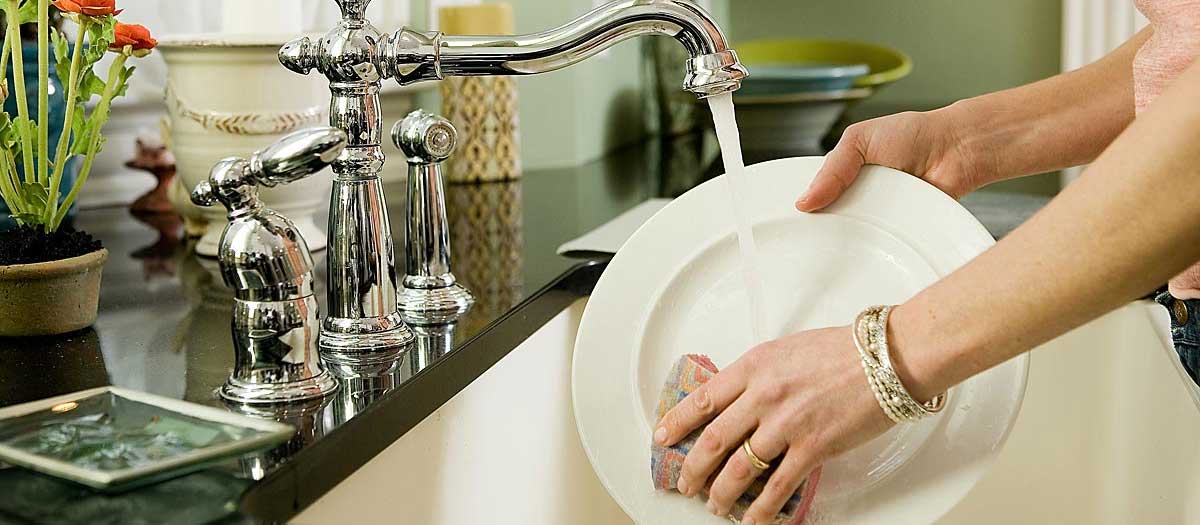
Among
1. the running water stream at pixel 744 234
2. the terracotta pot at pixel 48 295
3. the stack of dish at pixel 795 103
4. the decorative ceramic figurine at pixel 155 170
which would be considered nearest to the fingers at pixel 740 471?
the running water stream at pixel 744 234

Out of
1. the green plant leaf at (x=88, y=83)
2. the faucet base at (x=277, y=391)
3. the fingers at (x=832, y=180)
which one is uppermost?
the green plant leaf at (x=88, y=83)

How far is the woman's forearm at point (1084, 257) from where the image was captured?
54cm

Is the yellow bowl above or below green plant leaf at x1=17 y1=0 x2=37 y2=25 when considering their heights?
below

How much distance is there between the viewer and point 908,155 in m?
0.86

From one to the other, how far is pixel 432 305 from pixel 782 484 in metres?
0.35

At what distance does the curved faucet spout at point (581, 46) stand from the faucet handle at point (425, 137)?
11 centimetres

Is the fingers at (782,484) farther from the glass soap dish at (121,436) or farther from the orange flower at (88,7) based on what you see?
the orange flower at (88,7)

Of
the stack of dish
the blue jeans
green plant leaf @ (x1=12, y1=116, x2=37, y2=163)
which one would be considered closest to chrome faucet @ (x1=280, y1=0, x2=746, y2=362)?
green plant leaf @ (x1=12, y1=116, x2=37, y2=163)

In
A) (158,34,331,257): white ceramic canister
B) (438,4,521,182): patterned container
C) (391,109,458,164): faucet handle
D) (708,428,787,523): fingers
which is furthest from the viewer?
(438,4,521,182): patterned container

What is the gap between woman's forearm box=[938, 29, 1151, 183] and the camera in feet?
2.93

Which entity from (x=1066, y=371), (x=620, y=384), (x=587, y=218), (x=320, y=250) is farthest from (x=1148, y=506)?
(x=320, y=250)

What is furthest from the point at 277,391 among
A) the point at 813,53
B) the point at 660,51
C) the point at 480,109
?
the point at 813,53

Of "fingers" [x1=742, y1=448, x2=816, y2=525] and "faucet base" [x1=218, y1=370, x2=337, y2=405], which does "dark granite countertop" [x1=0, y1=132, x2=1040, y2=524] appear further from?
"fingers" [x1=742, y1=448, x2=816, y2=525]

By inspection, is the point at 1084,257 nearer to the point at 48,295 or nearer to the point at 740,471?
the point at 740,471
